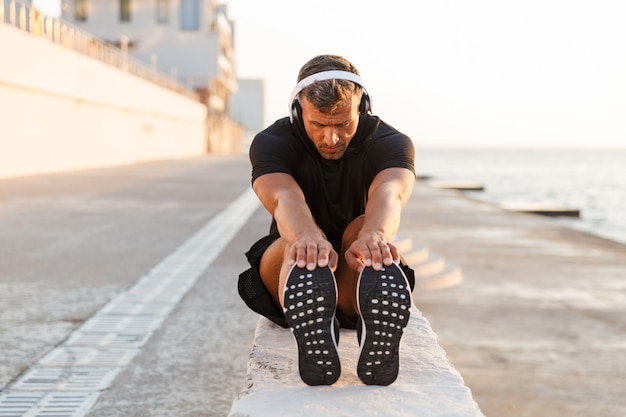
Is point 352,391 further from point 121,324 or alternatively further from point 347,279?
point 121,324

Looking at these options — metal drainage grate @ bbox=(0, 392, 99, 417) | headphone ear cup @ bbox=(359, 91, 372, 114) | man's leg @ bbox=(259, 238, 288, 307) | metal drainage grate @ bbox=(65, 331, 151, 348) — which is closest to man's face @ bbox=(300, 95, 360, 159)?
headphone ear cup @ bbox=(359, 91, 372, 114)

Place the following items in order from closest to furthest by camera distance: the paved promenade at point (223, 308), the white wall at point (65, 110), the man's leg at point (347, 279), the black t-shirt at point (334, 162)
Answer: the man's leg at point (347, 279) < the black t-shirt at point (334, 162) < the paved promenade at point (223, 308) < the white wall at point (65, 110)

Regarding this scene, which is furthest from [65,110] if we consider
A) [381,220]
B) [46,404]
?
[381,220]

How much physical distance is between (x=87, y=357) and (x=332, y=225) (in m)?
1.58

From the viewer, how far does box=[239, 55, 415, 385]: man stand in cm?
263

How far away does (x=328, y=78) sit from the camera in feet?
10.5

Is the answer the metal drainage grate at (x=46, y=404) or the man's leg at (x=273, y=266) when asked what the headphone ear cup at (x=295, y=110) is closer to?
the man's leg at (x=273, y=266)

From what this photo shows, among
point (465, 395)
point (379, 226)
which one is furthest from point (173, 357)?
point (465, 395)

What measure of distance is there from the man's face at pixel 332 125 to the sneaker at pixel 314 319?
80 centimetres

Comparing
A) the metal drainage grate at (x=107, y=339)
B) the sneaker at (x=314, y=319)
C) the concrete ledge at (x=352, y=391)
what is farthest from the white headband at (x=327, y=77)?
the metal drainage grate at (x=107, y=339)

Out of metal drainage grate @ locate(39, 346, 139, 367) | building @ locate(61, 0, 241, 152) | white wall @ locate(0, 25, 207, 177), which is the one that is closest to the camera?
metal drainage grate @ locate(39, 346, 139, 367)

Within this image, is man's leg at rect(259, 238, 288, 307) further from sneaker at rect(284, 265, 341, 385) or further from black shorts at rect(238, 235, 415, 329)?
sneaker at rect(284, 265, 341, 385)

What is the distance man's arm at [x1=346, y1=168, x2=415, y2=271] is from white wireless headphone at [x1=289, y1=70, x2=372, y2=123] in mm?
330

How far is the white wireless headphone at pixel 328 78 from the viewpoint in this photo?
321cm
